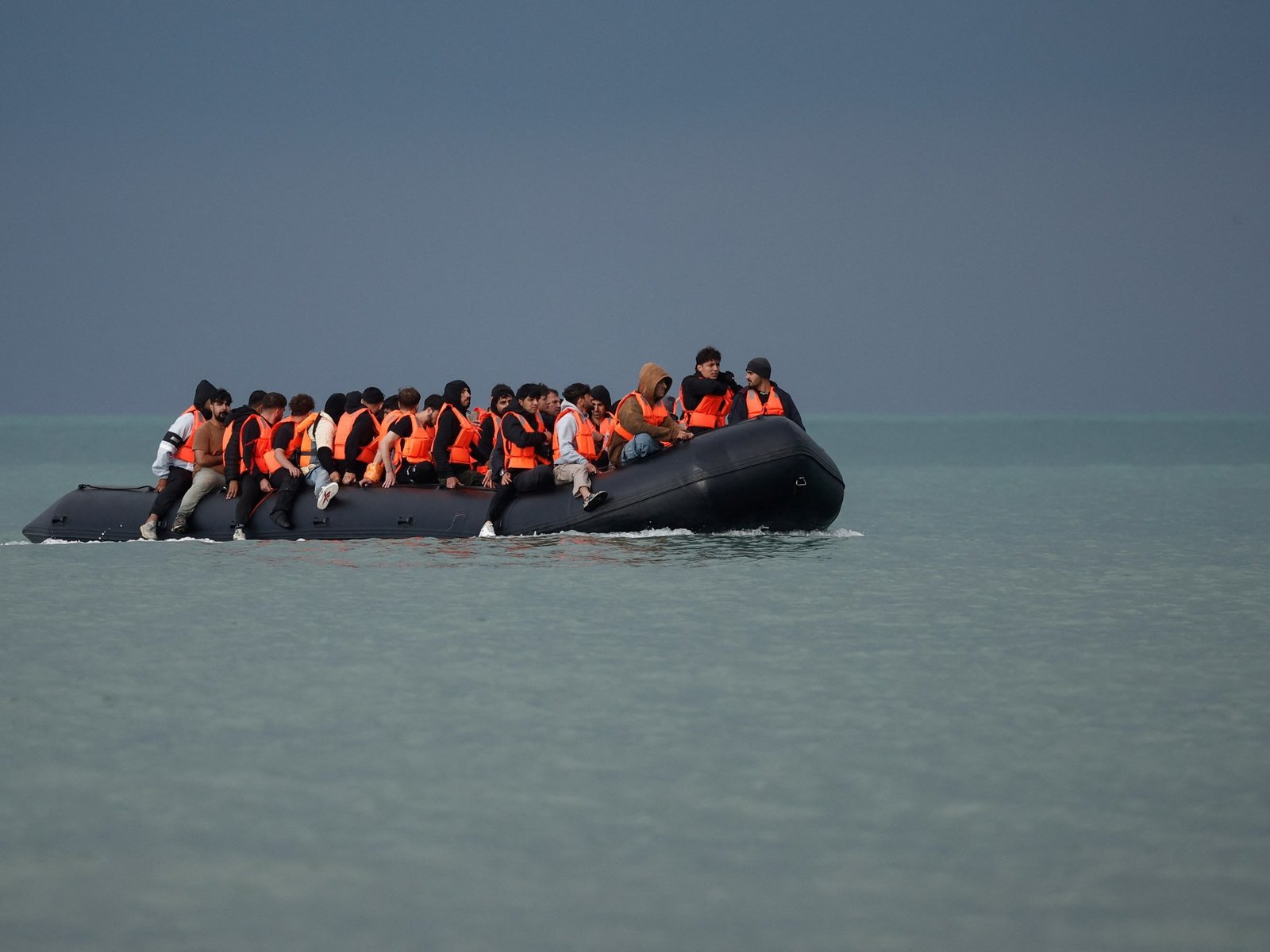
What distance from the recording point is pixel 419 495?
1564 centimetres

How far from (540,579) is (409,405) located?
363 cm

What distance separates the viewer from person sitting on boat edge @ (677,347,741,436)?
15.8m

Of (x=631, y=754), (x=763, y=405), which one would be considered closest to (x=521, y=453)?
(x=763, y=405)

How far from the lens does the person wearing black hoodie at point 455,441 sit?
15672mm

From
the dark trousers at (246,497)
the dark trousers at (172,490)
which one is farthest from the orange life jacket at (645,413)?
the dark trousers at (172,490)

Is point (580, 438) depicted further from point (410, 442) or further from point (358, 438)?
point (358, 438)

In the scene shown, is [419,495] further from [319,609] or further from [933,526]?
[933,526]

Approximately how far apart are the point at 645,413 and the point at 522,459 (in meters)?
1.34

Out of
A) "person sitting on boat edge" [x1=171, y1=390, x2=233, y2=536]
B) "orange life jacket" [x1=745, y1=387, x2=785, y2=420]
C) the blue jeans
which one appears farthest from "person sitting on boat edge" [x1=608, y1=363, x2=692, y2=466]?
"person sitting on boat edge" [x1=171, y1=390, x2=233, y2=536]

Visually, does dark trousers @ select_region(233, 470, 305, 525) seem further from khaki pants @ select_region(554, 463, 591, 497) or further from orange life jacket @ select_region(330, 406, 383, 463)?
khaki pants @ select_region(554, 463, 591, 497)

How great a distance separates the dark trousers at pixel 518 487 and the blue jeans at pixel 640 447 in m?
0.78

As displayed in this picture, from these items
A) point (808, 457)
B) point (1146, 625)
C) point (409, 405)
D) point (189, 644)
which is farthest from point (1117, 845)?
point (409, 405)

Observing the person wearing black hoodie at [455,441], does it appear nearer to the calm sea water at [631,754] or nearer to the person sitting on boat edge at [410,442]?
the person sitting on boat edge at [410,442]

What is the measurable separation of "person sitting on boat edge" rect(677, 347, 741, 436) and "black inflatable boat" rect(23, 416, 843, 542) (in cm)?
105
